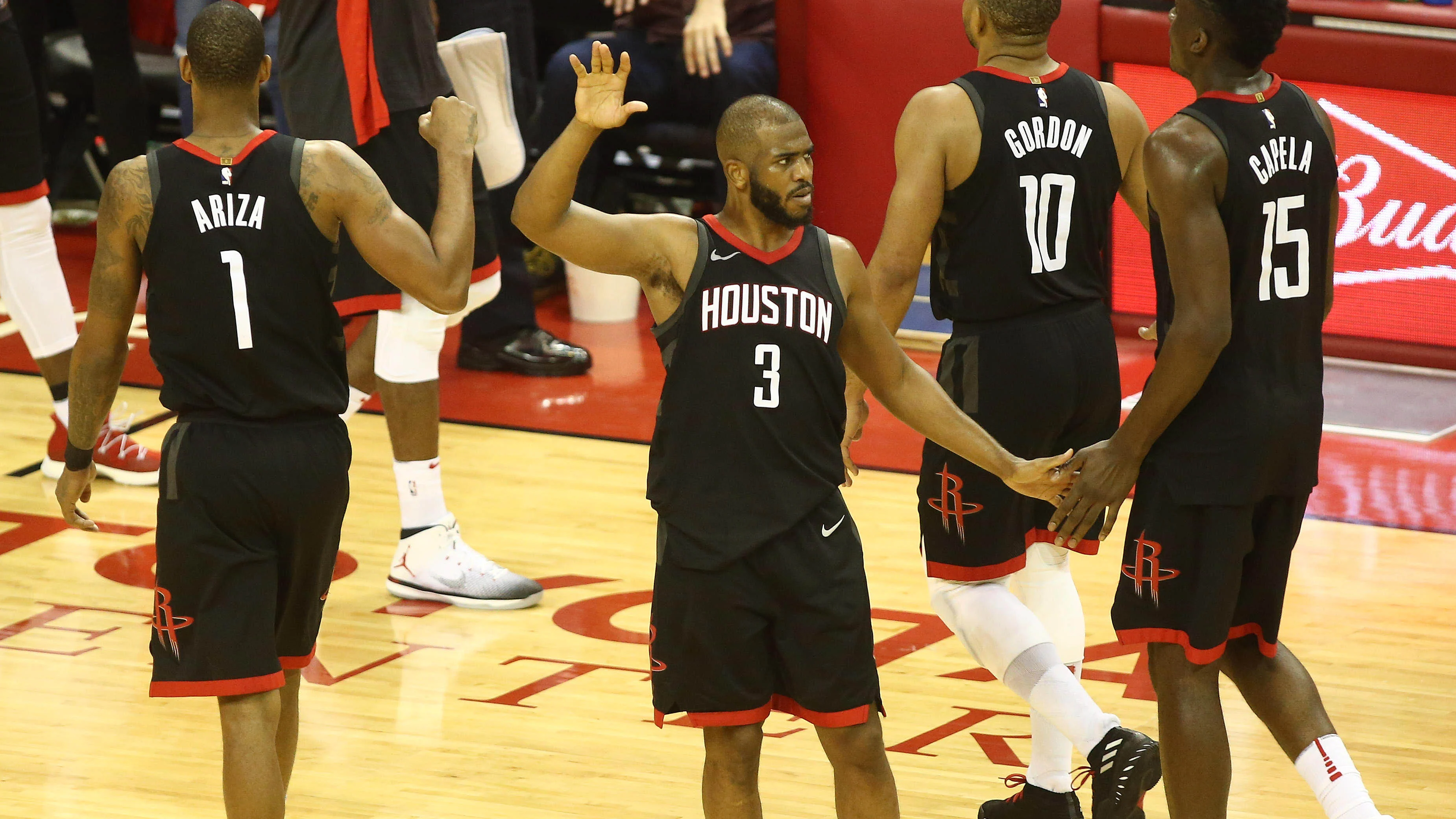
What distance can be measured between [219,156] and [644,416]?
3869 millimetres

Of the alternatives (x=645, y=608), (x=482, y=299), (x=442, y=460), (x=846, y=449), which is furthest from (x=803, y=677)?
(x=442, y=460)

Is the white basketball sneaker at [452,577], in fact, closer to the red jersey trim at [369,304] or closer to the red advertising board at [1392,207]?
the red jersey trim at [369,304]

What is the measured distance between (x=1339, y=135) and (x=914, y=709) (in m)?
4.11

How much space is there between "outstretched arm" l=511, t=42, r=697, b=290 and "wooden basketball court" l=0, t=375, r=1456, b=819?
4.50 feet

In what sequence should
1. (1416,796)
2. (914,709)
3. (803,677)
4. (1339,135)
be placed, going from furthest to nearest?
(1339,135) → (914,709) → (1416,796) → (803,677)

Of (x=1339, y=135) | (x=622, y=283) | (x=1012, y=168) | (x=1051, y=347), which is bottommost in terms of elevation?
(x=622, y=283)

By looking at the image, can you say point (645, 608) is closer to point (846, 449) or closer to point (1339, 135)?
point (846, 449)

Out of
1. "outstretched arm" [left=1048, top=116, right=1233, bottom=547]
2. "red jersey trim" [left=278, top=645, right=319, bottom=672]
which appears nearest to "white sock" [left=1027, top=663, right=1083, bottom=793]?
"outstretched arm" [left=1048, top=116, right=1233, bottom=547]

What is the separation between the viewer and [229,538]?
3.32 meters

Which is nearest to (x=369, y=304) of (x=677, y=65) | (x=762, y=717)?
(x=762, y=717)

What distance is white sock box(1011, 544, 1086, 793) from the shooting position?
3.81m

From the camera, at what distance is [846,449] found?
374 cm

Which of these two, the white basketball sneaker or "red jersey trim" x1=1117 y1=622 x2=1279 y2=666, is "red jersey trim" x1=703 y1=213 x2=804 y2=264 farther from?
the white basketball sneaker

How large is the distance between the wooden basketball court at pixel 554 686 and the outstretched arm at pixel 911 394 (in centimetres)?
90
